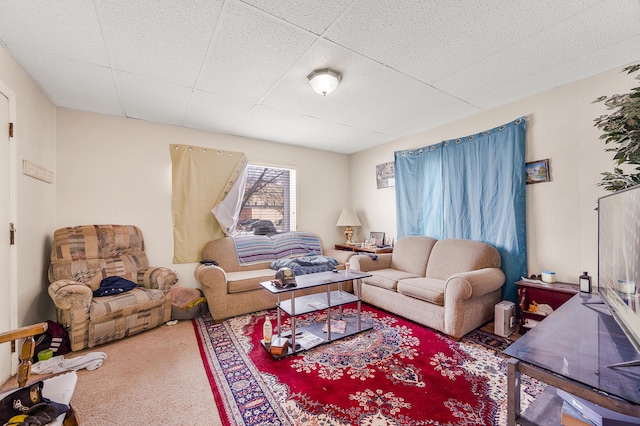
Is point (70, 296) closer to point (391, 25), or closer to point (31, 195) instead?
point (31, 195)

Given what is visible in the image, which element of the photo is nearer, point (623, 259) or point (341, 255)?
point (623, 259)

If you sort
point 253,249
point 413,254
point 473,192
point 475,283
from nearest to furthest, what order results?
point 475,283, point 473,192, point 413,254, point 253,249

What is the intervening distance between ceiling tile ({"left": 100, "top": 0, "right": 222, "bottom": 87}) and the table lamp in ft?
10.3

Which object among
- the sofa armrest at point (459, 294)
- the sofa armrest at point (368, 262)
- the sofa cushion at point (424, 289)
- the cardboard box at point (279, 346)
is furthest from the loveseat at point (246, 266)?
the sofa armrest at point (459, 294)

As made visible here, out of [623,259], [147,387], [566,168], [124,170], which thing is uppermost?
[124,170]

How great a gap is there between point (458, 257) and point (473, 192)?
2.77 ft

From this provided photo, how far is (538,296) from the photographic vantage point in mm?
2516

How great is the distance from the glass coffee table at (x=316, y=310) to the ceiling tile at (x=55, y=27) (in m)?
2.32

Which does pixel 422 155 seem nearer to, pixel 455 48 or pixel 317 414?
pixel 455 48

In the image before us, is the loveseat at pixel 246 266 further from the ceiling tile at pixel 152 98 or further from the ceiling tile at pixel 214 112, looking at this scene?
the ceiling tile at pixel 152 98

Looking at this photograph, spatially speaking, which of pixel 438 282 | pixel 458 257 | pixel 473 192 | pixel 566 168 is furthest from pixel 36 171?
pixel 566 168

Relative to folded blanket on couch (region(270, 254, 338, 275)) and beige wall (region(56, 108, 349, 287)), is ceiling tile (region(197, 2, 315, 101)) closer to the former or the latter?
beige wall (region(56, 108, 349, 287))

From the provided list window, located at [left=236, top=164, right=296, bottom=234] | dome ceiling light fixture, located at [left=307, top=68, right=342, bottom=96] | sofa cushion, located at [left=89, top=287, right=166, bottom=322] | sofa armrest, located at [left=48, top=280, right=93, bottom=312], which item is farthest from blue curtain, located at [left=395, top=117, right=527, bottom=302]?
sofa armrest, located at [left=48, top=280, right=93, bottom=312]

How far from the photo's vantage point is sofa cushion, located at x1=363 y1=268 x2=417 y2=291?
10.3 feet
